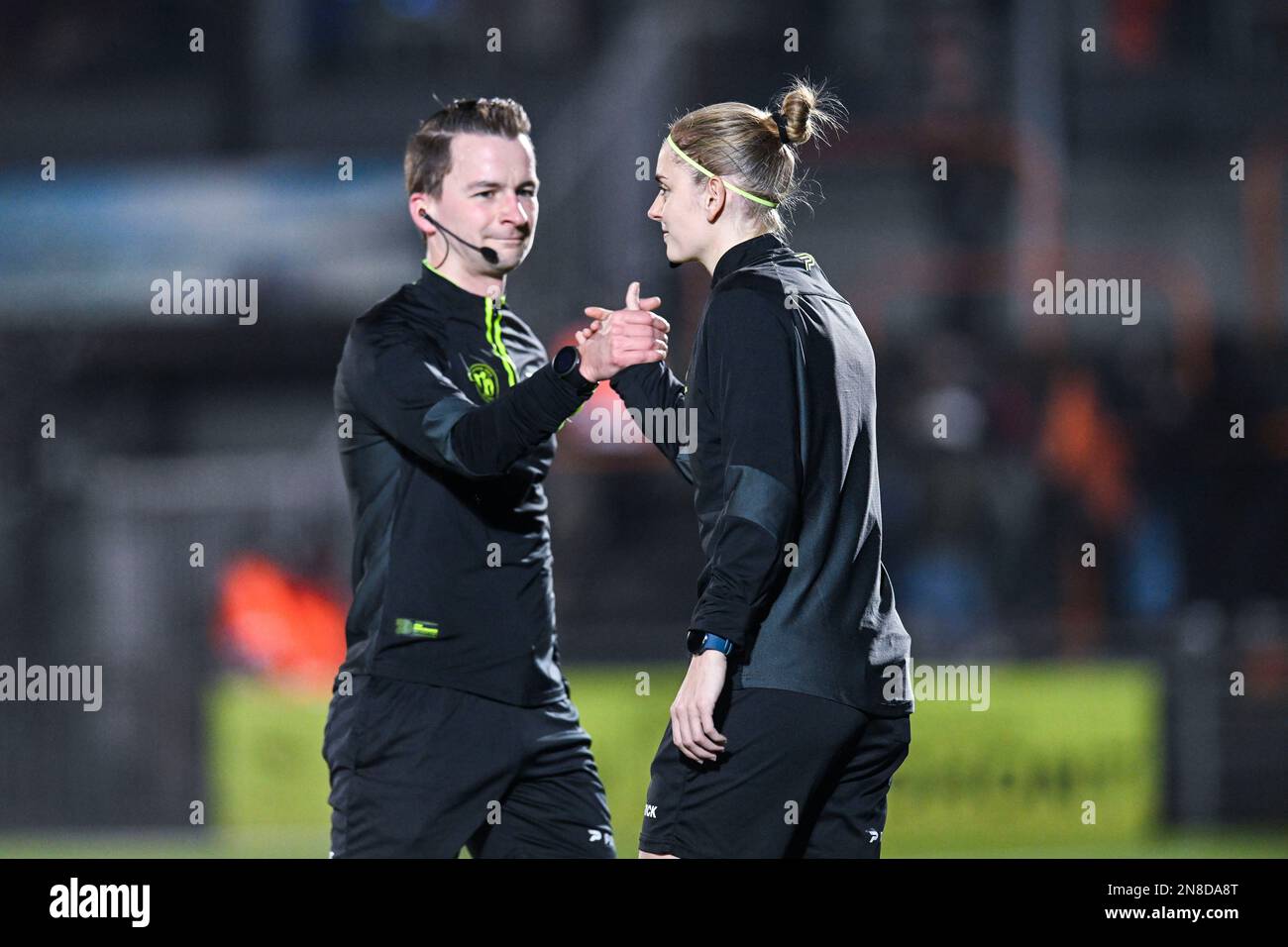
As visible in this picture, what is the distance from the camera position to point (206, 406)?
14.5 metres

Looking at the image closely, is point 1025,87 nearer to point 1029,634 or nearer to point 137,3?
point 1029,634

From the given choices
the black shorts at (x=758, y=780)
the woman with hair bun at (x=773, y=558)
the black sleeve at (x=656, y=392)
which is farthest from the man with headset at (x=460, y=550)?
the black shorts at (x=758, y=780)

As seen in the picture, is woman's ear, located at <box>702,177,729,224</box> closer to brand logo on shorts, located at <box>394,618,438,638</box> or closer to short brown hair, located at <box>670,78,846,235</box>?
short brown hair, located at <box>670,78,846,235</box>

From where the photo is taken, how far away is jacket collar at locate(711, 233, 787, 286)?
3.63 meters

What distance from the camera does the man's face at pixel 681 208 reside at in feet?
12.0

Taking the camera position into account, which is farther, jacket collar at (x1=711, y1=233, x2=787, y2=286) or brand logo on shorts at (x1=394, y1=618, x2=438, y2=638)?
brand logo on shorts at (x1=394, y1=618, x2=438, y2=638)

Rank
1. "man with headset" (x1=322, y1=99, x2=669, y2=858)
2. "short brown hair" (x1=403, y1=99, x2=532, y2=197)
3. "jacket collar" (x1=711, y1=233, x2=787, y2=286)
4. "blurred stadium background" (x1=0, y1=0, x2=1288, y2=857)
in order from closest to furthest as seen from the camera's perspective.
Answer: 1. "jacket collar" (x1=711, y1=233, x2=787, y2=286)
2. "man with headset" (x1=322, y1=99, x2=669, y2=858)
3. "short brown hair" (x1=403, y1=99, x2=532, y2=197)
4. "blurred stadium background" (x1=0, y1=0, x2=1288, y2=857)

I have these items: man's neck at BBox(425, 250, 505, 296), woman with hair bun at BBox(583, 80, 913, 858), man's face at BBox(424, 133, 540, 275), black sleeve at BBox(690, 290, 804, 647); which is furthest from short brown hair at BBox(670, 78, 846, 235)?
man's neck at BBox(425, 250, 505, 296)

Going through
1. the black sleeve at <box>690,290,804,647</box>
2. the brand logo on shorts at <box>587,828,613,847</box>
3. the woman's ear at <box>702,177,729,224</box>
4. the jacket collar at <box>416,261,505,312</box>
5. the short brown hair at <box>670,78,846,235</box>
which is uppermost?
the short brown hair at <box>670,78,846,235</box>

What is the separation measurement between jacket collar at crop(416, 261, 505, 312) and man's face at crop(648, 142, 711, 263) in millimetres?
749

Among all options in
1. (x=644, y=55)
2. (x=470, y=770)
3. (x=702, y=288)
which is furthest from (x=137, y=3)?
(x=470, y=770)

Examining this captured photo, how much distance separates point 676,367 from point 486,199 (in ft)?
19.3

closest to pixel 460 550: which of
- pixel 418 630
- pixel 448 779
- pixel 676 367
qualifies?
pixel 418 630

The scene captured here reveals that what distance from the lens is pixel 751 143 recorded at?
3.64 m
